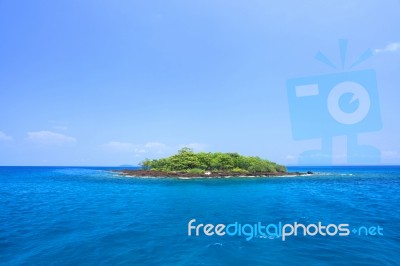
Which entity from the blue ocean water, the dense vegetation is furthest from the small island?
the blue ocean water

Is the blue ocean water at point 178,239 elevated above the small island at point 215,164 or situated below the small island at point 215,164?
below

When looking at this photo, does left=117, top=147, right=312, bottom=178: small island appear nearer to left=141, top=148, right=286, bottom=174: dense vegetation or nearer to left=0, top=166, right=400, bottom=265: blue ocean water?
A: left=141, top=148, right=286, bottom=174: dense vegetation

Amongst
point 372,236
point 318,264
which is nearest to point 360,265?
point 318,264

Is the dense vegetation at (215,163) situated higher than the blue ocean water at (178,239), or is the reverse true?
the dense vegetation at (215,163)

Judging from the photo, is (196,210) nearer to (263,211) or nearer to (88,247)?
(263,211)

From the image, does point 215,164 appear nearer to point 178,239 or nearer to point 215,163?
point 215,163

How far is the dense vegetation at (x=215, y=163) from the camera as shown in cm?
7619

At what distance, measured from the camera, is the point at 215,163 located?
253 feet

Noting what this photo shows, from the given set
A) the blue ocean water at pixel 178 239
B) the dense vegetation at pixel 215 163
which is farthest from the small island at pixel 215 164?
the blue ocean water at pixel 178 239

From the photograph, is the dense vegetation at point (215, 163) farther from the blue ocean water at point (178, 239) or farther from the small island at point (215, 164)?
the blue ocean water at point (178, 239)

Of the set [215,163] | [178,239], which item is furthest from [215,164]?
[178,239]

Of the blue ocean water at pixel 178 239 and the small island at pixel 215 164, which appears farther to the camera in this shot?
the small island at pixel 215 164

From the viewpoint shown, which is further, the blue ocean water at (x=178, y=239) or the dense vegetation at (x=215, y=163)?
the dense vegetation at (x=215, y=163)

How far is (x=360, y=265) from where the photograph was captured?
10430 millimetres
